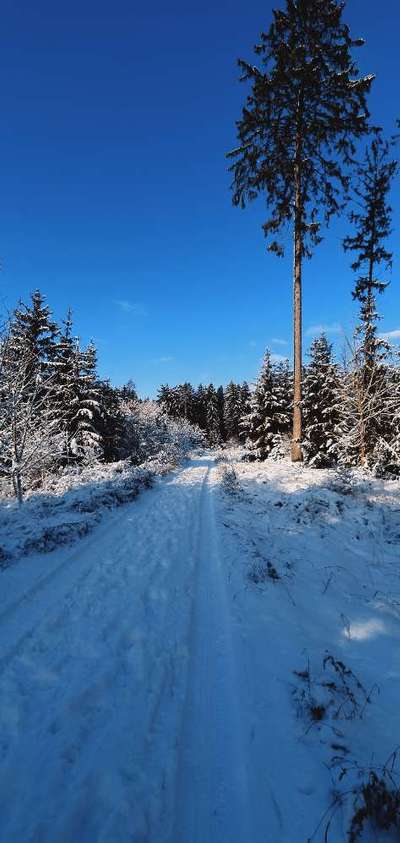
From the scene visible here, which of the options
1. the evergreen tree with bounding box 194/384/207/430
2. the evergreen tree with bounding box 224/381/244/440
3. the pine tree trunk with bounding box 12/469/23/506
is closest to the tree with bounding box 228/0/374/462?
the pine tree trunk with bounding box 12/469/23/506

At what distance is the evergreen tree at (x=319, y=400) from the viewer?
24094mm

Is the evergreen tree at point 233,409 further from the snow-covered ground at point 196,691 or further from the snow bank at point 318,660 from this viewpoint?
the snow-covered ground at point 196,691

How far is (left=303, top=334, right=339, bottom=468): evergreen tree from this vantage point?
2409 centimetres

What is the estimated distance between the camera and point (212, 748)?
107 inches

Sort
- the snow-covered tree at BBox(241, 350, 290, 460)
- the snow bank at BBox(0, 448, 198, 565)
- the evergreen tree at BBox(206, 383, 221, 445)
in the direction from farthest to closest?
1. the evergreen tree at BBox(206, 383, 221, 445)
2. the snow-covered tree at BBox(241, 350, 290, 460)
3. the snow bank at BBox(0, 448, 198, 565)

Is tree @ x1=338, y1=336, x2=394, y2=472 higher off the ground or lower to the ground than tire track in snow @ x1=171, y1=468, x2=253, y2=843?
higher

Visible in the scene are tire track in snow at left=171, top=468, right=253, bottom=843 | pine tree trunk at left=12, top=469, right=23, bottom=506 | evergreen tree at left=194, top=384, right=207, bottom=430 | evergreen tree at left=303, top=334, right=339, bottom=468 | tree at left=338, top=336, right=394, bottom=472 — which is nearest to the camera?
tire track in snow at left=171, top=468, right=253, bottom=843

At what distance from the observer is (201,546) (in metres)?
7.58

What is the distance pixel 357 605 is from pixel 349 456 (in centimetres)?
1172

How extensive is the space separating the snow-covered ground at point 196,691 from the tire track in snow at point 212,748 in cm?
1

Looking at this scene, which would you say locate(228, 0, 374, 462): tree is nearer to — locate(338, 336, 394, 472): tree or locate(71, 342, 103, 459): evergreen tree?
locate(338, 336, 394, 472): tree

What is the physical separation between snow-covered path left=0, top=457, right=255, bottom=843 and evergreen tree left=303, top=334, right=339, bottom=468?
19621 mm

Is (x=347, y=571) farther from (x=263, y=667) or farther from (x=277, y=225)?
(x=277, y=225)

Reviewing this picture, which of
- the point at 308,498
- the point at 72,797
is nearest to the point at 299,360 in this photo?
the point at 308,498
